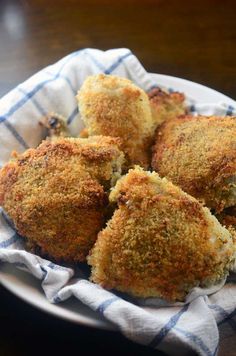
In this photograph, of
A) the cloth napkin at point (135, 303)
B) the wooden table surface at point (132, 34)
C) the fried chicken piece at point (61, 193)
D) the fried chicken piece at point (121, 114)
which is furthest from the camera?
the wooden table surface at point (132, 34)

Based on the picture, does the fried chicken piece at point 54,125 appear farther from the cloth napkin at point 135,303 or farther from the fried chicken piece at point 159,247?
the fried chicken piece at point 159,247

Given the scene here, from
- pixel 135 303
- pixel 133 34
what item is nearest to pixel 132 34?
pixel 133 34

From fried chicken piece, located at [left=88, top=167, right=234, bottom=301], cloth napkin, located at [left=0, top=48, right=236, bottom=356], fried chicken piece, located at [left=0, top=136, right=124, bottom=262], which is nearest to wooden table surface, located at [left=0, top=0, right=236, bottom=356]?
cloth napkin, located at [left=0, top=48, right=236, bottom=356]

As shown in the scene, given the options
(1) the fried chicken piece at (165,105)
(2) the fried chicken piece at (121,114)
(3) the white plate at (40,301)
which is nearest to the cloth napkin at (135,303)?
(3) the white plate at (40,301)

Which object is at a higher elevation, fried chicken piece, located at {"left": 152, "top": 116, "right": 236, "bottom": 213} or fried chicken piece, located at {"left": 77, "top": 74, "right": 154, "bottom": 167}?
Answer: fried chicken piece, located at {"left": 77, "top": 74, "right": 154, "bottom": 167}

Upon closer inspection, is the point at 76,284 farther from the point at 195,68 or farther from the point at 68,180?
the point at 195,68

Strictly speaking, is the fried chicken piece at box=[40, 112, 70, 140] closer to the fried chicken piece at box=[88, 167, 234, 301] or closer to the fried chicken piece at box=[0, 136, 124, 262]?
the fried chicken piece at box=[0, 136, 124, 262]

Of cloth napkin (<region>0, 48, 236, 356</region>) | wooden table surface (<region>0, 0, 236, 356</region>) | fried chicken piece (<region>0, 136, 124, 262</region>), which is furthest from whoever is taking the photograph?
wooden table surface (<region>0, 0, 236, 356</region>)

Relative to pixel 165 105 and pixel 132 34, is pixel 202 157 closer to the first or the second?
pixel 165 105
